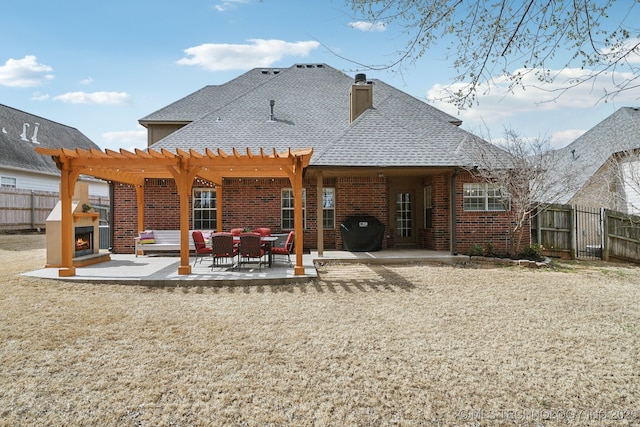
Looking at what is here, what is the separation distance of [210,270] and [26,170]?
1827cm

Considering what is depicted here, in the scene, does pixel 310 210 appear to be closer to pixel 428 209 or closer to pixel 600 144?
pixel 428 209

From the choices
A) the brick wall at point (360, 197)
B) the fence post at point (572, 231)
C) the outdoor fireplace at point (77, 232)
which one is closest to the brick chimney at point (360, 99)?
the brick wall at point (360, 197)

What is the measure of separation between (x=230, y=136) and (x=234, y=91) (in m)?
5.26

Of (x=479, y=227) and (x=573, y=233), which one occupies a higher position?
(x=479, y=227)

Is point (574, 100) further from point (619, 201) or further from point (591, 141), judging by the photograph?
point (591, 141)

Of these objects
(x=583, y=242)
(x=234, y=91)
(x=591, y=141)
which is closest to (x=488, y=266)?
(x=583, y=242)

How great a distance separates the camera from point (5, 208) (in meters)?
19.3

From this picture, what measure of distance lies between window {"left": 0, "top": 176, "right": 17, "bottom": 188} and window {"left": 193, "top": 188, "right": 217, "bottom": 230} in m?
14.0

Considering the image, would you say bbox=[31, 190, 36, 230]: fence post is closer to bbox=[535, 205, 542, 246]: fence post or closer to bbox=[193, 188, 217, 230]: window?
bbox=[193, 188, 217, 230]: window

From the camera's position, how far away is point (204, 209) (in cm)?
1413

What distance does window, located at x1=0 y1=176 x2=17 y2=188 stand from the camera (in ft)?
68.9

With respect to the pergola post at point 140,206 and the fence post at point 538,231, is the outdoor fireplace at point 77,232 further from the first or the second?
the fence post at point 538,231

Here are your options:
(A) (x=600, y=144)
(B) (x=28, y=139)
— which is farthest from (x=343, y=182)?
(B) (x=28, y=139)

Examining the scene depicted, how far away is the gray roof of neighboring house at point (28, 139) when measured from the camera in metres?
22.0
